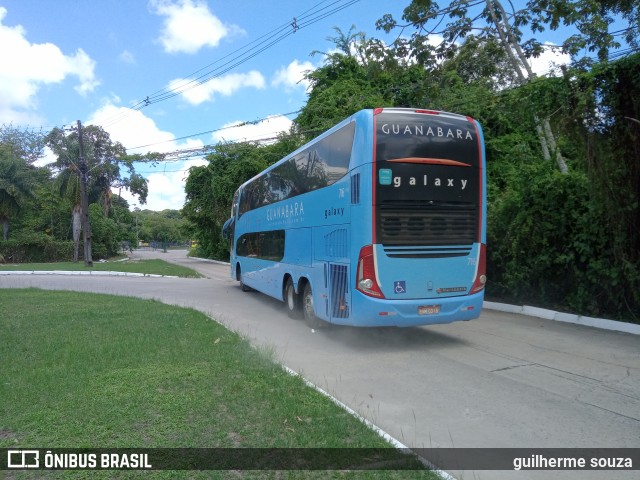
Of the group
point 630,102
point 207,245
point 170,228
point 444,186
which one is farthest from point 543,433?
point 170,228

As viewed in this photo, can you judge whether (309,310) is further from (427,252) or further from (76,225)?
(76,225)

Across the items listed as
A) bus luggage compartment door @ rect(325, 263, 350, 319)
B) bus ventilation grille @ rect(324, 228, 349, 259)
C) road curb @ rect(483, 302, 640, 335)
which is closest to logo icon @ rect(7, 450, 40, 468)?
bus luggage compartment door @ rect(325, 263, 350, 319)

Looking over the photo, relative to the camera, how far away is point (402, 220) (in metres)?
7.77

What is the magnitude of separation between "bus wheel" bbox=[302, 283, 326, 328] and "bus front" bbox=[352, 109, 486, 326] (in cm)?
226

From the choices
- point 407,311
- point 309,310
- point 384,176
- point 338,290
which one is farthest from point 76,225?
point 407,311

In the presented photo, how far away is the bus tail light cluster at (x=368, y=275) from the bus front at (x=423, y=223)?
0.02m

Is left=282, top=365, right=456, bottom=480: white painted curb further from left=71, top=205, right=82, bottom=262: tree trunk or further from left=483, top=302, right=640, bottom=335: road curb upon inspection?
left=71, top=205, right=82, bottom=262: tree trunk

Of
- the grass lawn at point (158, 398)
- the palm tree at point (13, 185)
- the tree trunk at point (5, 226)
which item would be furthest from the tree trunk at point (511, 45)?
the tree trunk at point (5, 226)

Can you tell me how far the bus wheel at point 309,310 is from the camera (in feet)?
32.5

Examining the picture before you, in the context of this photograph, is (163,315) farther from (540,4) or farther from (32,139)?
(32,139)

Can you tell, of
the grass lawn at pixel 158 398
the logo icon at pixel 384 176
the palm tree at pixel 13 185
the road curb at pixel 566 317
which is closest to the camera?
the grass lawn at pixel 158 398

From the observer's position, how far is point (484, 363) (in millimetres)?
7227

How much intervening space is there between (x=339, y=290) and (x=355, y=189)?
1.79m

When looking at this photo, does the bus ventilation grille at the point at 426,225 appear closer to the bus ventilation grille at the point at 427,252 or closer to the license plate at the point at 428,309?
the bus ventilation grille at the point at 427,252
